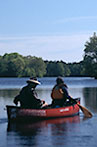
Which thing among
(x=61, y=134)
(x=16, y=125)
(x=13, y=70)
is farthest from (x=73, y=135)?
(x=13, y=70)

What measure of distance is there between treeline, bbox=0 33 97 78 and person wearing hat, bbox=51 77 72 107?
78055 millimetres

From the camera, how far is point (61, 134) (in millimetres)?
16219

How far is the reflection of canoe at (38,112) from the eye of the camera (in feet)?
62.9

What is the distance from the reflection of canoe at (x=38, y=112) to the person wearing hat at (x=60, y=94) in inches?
19.6

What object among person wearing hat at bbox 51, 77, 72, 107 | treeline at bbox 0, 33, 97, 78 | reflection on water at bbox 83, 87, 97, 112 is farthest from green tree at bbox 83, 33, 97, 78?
person wearing hat at bbox 51, 77, 72, 107

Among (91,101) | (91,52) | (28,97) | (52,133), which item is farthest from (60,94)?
(91,52)

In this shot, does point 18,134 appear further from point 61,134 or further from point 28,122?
point 28,122

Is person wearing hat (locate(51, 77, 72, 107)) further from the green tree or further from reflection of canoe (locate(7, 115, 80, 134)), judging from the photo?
the green tree

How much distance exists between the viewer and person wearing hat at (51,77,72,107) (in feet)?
71.5

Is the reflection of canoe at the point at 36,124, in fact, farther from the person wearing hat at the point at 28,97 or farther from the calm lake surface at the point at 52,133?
the person wearing hat at the point at 28,97

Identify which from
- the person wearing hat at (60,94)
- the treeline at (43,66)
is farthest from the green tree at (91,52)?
→ the person wearing hat at (60,94)

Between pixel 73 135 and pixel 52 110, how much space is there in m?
4.95

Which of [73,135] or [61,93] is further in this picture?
[61,93]

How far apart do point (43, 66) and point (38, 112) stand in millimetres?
125682
